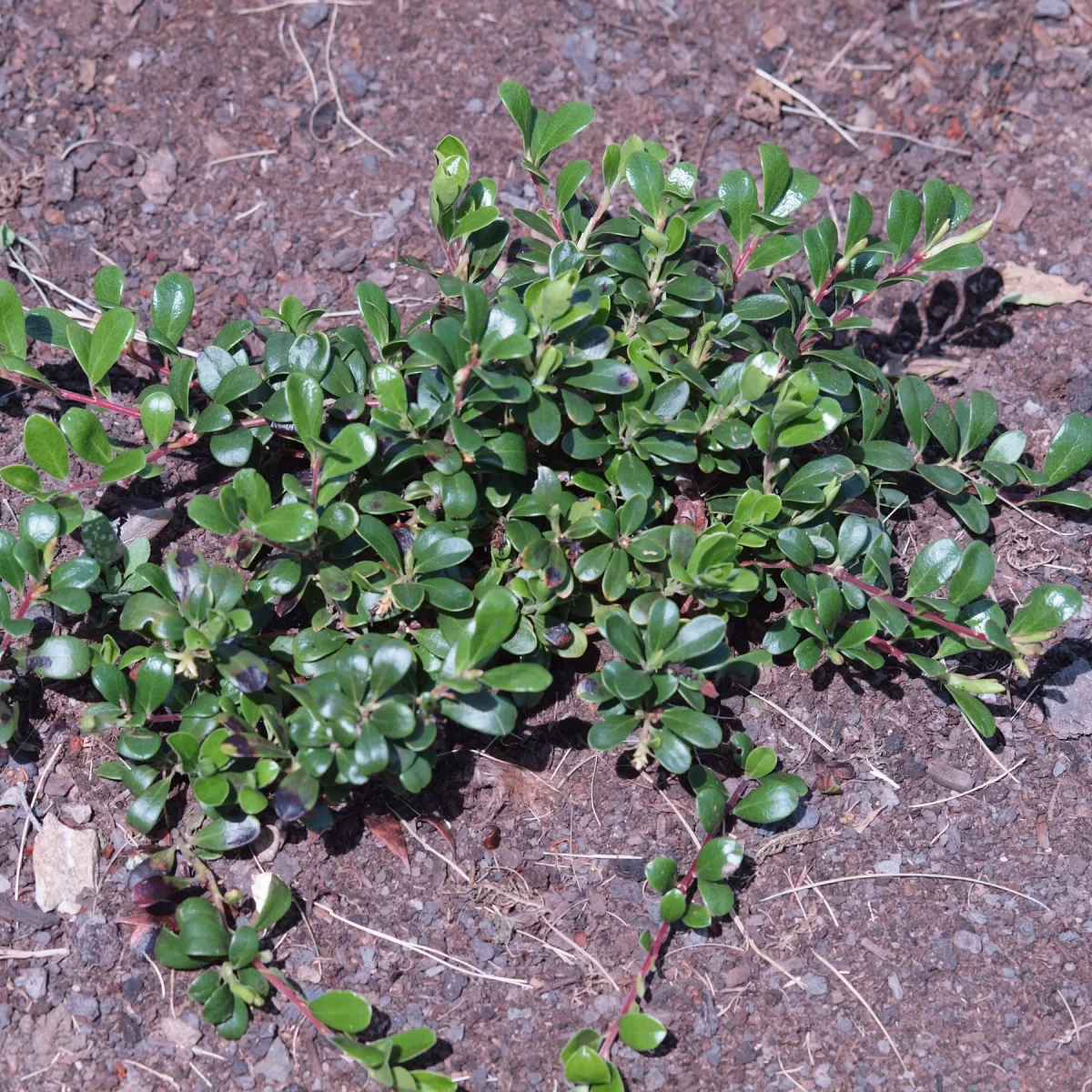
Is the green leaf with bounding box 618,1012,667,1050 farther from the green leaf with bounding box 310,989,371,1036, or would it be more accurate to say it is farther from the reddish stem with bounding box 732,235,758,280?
the reddish stem with bounding box 732,235,758,280

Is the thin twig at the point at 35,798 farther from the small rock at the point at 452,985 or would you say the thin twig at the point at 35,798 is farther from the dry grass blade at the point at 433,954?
the small rock at the point at 452,985

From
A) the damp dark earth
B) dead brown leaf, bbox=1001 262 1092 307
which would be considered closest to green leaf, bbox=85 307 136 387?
the damp dark earth

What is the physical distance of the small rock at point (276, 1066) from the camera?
202 cm

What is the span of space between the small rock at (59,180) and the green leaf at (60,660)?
1.44m

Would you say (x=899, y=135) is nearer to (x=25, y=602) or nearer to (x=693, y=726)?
(x=693, y=726)

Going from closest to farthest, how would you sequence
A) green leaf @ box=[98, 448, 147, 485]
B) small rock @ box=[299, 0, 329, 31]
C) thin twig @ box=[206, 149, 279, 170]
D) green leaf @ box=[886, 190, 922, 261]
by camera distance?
green leaf @ box=[98, 448, 147, 485] → green leaf @ box=[886, 190, 922, 261] → thin twig @ box=[206, 149, 279, 170] → small rock @ box=[299, 0, 329, 31]

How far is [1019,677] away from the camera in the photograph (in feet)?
8.07

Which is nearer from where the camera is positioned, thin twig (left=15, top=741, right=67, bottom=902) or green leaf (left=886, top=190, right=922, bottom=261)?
thin twig (left=15, top=741, right=67, bottom=902)

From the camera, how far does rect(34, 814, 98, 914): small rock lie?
7.14ft

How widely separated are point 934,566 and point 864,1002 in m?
0.89

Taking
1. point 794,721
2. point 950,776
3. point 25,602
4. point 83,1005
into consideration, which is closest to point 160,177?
point 25,602

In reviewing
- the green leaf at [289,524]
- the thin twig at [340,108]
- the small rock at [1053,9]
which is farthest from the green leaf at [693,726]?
the small rock at [1053,9]

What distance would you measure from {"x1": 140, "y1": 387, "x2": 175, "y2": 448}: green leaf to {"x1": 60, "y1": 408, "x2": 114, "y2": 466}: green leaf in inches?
3.8

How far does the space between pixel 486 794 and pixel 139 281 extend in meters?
1.67
